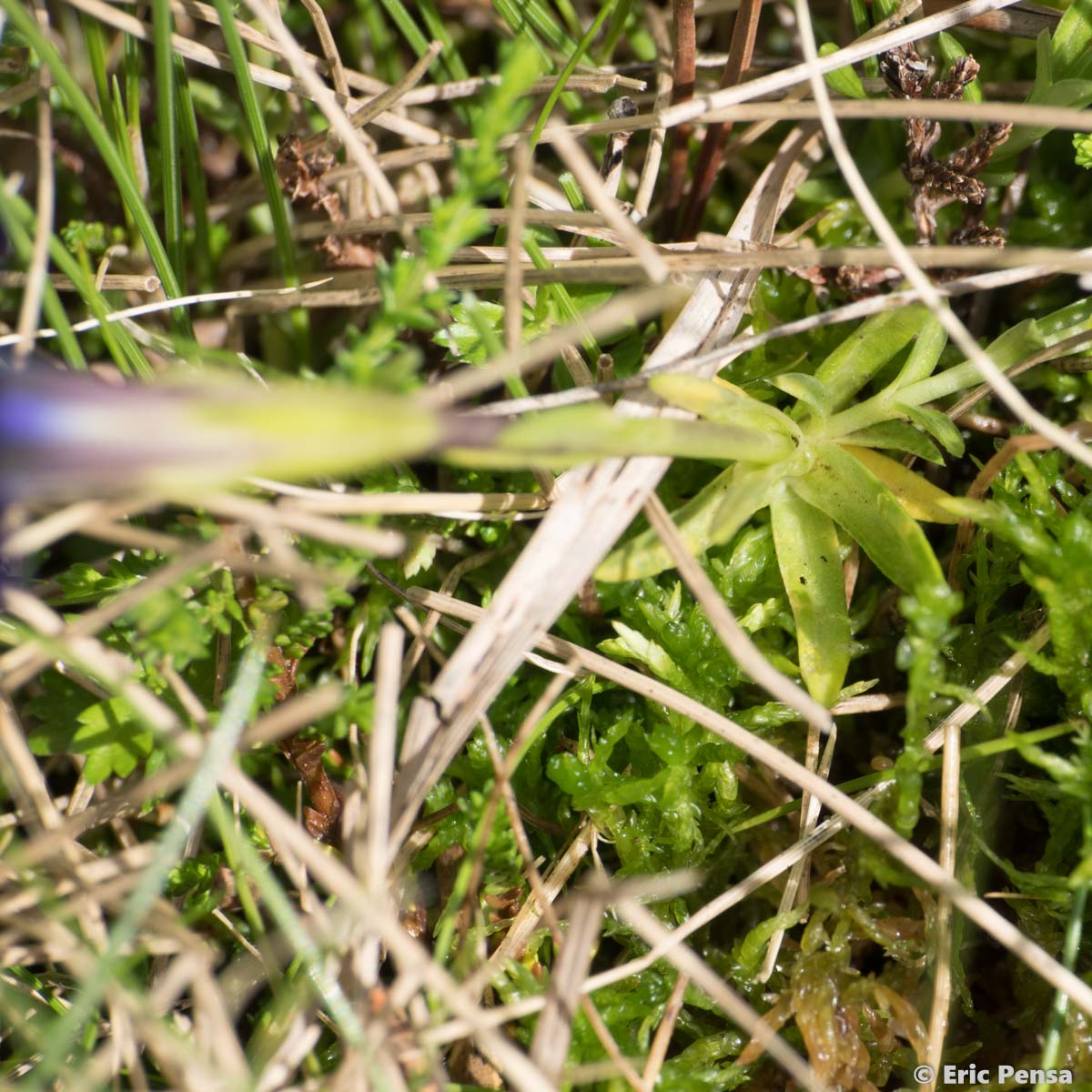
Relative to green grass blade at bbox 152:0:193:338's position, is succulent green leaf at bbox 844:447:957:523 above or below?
below

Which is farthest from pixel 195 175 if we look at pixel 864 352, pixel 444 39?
pixel 864 352

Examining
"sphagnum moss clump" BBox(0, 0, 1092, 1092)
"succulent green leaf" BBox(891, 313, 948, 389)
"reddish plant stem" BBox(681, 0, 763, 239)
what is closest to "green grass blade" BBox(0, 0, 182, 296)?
"sphagnum moss clump" BBox(0, 0, 1092, 1092)

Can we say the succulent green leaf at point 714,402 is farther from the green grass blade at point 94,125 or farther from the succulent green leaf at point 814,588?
the green grass blade at point 94,125

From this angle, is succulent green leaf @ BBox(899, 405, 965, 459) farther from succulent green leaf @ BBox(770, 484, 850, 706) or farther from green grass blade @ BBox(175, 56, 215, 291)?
green grass blade @ BBox(175, 56, 215, 291)

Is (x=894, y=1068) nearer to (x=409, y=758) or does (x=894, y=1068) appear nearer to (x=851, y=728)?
(x=851, y=728)

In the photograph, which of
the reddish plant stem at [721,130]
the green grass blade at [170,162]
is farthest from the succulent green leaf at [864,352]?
the green grass blade at [170,162]

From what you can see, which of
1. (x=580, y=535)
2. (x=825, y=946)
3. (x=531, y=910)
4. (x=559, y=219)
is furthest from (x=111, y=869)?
(x=559, y=219)

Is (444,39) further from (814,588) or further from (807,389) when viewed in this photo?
(814,588)
